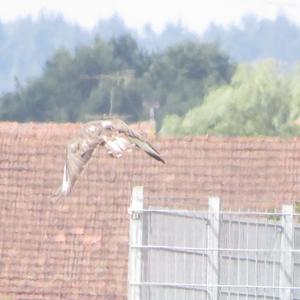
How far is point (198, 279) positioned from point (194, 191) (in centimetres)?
645

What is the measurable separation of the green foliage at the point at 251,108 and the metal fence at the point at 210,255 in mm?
14992

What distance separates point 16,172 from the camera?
16344mm

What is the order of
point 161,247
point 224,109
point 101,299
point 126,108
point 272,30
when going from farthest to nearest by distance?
1. point 272,30
2. point 126,108
3. point 224,109
4. point 101,299
5. point 161,247

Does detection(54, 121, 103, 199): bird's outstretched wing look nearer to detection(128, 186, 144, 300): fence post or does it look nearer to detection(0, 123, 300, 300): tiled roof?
detection(128, 186, 144, 300): fence post

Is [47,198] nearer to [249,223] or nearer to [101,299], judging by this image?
[101,299]

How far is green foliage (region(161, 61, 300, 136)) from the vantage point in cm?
2756

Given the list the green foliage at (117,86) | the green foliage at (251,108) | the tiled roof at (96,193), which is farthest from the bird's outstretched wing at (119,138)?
the green foliage at (117,86)

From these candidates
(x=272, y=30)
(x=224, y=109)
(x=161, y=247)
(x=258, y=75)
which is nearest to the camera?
(x=161, y=247)

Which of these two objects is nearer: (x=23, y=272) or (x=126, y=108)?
(x=23, y=272)

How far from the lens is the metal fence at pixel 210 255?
956 centimetres

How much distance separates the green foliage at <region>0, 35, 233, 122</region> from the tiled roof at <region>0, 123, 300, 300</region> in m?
32.2

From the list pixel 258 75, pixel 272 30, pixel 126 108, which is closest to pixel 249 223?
pixel 258 75

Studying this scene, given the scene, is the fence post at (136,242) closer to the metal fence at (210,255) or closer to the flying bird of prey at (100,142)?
the metal fence at (210,255)

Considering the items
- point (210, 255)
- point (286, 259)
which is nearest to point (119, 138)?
point (210, 255)
